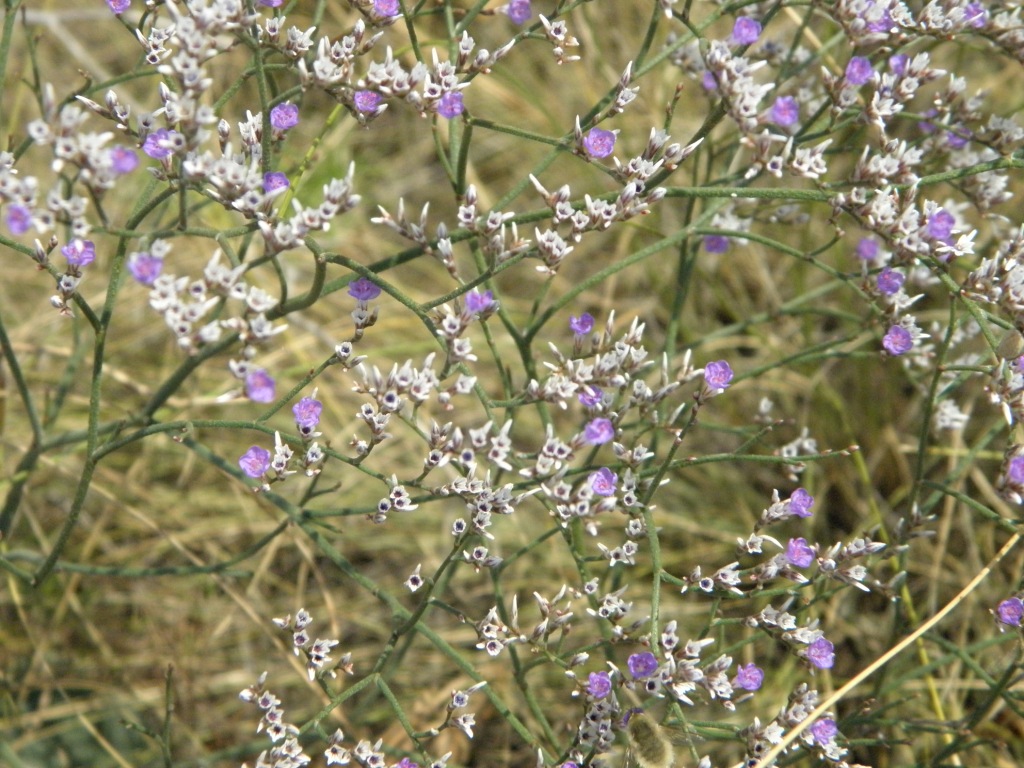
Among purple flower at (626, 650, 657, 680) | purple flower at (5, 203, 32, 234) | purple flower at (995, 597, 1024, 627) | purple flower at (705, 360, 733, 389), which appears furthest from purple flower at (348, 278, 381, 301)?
purple flower at (995, 597, 1024, 627)

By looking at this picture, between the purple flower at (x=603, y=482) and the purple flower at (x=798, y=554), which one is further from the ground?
the purple flower at (x=603, y=482)

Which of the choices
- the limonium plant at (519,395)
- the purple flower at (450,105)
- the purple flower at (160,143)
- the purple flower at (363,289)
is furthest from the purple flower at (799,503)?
the purple flower at (160,143)

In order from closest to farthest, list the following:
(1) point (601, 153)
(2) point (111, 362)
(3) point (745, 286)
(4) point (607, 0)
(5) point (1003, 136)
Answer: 1. (1) point (601, 153)
2. (5) point (1003, 136)
3. (2) point (111, 362)
4. (3) point (745, 286)
5. (4) point (607, 0)

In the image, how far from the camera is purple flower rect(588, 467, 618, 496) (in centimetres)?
234

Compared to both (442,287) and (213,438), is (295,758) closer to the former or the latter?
(213,438)

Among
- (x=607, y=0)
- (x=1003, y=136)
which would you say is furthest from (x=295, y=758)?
(x=607, y=0)

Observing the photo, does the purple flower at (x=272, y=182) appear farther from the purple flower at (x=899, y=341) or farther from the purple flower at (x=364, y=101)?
the purple flower at (x=899, y=341)

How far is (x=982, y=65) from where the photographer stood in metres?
5.13

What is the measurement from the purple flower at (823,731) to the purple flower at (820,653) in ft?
0.42

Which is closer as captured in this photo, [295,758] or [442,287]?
[295,758]

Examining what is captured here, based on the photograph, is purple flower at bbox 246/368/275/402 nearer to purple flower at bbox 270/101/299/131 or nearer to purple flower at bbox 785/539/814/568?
purple flower at bbox 270/101/299/131

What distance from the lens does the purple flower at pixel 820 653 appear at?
2.36m

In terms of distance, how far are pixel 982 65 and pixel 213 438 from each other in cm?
416

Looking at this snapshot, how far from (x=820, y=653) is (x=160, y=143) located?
1822 millimetres
